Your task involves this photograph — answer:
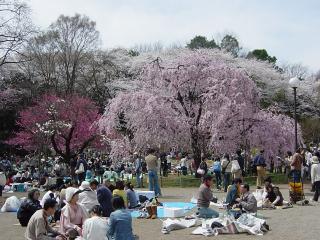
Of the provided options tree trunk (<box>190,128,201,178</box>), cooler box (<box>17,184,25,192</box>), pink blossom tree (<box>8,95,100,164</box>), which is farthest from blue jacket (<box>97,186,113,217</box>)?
pink blossom tree (<box>8,95,100,164</box>)

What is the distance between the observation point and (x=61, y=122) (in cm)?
2980

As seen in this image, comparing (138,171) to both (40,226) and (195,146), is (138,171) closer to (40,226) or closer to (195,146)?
(195,146)

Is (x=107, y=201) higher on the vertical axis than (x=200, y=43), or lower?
lower

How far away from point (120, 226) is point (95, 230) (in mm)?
501

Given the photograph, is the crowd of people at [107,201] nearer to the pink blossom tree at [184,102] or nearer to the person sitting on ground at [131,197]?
the person sitting on ground at [131,197]

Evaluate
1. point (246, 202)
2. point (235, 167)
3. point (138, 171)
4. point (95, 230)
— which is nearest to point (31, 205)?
point (95, 230)

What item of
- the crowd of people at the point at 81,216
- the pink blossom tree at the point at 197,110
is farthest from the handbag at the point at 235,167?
the crowd of people at the point at 81,216

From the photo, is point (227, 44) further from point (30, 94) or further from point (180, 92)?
point (180, 92)

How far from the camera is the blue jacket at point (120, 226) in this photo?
7.86 meters

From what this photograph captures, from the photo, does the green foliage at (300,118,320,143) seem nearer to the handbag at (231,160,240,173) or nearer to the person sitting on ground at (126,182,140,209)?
the handbag at (231,160,240,173)

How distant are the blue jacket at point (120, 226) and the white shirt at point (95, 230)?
215mm

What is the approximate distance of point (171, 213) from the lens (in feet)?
44.3

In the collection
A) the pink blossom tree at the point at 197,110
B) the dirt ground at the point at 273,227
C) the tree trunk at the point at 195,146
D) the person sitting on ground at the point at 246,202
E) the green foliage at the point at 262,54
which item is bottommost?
the dirt ground at the point at 273,227

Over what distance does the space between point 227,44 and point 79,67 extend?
901 inches
